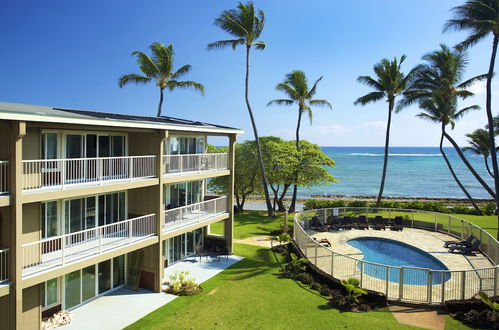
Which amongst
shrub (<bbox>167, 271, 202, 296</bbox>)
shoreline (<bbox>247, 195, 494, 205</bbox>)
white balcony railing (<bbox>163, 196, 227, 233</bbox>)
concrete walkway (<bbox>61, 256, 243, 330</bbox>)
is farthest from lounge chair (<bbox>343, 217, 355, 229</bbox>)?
shoreline (<bbox>247, 195, 494, 205</bbox>)

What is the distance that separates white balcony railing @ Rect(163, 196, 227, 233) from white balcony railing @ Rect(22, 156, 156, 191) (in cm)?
263

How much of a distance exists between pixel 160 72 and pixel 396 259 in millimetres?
24722

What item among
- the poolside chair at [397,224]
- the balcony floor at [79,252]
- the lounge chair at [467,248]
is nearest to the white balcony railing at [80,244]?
the balcony floor at [79,252]

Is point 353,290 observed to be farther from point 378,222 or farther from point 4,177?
point 378,222

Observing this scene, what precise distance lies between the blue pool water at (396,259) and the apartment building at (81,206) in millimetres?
9144

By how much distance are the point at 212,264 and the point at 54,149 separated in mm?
9971

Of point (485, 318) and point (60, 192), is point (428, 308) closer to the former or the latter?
point (485, 318)

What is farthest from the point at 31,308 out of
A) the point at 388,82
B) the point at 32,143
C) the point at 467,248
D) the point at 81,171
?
the point at 388,82

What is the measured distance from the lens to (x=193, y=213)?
1855 cm

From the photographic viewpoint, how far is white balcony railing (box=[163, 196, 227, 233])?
1634 cm

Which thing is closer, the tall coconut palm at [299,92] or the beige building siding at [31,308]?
the beige building siding at [31,308]

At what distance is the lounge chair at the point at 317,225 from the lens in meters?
24.9

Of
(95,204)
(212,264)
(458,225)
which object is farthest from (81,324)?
(458,225)

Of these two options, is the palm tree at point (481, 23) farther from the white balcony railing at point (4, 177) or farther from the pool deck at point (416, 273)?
the white balcony railing at point (4, 177)
